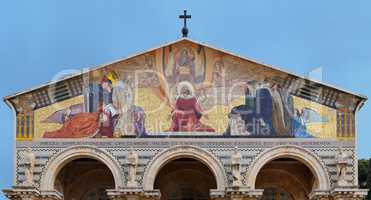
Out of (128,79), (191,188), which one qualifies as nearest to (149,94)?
(128,79)

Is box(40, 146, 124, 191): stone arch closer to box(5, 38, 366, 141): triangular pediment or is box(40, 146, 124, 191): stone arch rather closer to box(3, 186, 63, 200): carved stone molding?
box(3, 186, 63, 200): carved stone molding

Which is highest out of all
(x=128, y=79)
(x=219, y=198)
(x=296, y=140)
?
(x=128, y=79)

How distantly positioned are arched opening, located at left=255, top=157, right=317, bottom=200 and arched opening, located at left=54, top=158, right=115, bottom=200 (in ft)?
21.0

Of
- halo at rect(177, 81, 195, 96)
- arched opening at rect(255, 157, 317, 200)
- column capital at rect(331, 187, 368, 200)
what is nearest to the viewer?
column capital at rect(331, 187, 368, 200)

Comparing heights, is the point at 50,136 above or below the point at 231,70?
below

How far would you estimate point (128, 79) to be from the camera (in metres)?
34.2

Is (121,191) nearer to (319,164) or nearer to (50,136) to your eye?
(50,136)

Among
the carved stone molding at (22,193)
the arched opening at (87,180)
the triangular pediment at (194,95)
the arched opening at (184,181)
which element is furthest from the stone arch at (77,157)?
the arched opening at (184,181)

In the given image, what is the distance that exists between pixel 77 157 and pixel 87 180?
3760 millimetres

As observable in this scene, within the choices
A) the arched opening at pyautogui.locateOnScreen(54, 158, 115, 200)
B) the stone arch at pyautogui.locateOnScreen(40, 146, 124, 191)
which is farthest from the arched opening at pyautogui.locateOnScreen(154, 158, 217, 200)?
the stone arch at pyautogui.locateOnScreen(40, 146, 124, 191)

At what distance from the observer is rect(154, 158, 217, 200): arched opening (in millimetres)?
37344

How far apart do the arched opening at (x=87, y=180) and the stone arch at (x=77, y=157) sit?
124 inches

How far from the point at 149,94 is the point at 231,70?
3.32 m

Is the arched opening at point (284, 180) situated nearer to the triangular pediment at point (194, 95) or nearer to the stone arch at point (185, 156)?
the triangular pediment at point (194, 95)
